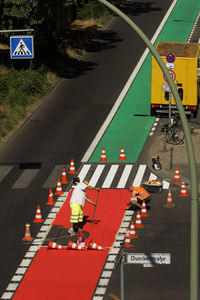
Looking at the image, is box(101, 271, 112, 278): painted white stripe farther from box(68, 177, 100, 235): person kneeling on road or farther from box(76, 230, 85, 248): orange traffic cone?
box(68, 177, 100, 235): person kneeling on road

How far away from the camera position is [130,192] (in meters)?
37.1

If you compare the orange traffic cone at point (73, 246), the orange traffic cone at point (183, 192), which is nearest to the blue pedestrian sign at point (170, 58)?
the orange traffic cone at point (183, 192)

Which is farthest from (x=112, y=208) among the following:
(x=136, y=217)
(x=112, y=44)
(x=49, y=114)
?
(x=112, y=44)

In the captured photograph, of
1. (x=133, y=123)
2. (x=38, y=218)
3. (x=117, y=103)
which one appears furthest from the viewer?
(x=117, y=103)

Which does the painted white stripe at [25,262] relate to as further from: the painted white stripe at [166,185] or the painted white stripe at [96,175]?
the painted white stripe at [166,185]

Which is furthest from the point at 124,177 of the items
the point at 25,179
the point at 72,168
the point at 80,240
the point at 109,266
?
the point at 109,266

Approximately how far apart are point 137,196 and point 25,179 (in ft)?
20.8

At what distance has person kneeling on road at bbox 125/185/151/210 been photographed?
34562mm

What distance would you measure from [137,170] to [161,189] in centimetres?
341

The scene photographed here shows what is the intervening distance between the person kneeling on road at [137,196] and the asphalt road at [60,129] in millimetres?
3177

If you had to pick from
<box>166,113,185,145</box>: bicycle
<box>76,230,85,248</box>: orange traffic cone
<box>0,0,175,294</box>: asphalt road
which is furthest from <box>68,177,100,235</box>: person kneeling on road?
<box>166,113,185,145</box>: bicycle

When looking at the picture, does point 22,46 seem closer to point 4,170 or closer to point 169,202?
point 4,170

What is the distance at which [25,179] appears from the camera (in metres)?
39.3

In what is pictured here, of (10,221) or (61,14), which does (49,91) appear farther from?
(10,221)
